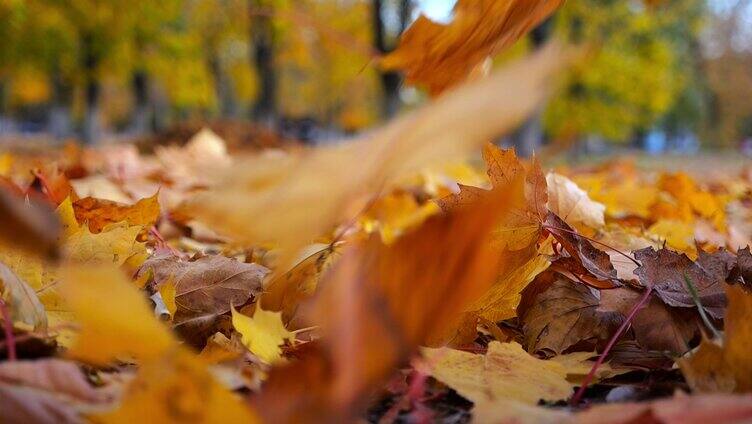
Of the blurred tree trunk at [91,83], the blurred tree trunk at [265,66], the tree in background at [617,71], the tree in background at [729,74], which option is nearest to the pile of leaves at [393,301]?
the tree in background at [617,71]

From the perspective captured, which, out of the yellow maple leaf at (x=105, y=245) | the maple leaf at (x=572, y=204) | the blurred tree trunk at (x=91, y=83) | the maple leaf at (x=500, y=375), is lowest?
the maple leaf at (x=500, y=375)

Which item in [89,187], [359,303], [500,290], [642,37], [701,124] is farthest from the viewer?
[701,124]

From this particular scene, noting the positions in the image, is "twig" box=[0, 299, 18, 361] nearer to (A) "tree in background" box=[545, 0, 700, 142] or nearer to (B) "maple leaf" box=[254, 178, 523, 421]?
(B) "maple leaf" box=[254, 178, 523, 421]

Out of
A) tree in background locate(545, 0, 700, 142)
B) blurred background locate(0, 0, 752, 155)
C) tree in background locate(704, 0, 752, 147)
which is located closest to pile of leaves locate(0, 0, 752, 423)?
blurred background locate(0, 0, 752, 155)

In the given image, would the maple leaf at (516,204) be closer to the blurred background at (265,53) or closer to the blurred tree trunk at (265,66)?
the blurred background at (265,53)

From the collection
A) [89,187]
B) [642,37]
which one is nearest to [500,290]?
[89,187]

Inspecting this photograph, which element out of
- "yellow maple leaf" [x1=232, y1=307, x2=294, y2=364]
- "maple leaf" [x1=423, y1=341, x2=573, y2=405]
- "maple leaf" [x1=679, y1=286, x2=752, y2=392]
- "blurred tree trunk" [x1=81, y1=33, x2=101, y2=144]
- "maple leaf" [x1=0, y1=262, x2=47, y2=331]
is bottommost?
"maple leaf" [x1=679, y1=286, x2=752, y2=392]

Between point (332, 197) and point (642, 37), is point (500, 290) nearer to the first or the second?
point (332, 197)
